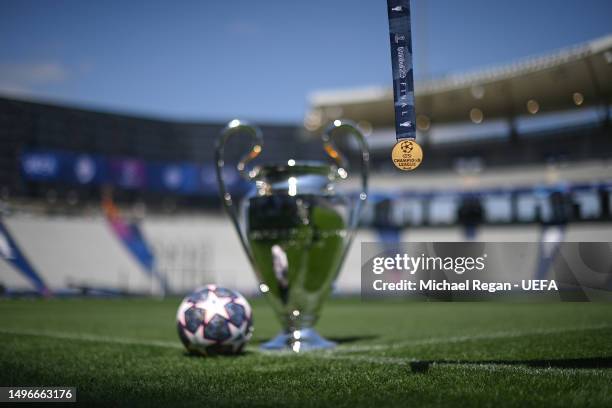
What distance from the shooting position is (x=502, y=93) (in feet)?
109

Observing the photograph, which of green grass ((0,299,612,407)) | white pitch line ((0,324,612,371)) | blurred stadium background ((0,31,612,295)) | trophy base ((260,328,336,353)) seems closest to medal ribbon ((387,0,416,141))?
green grass ((0,299,612,407))

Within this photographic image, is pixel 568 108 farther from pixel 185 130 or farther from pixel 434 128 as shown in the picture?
pixel 185 130

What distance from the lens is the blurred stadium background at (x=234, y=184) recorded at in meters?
31.8

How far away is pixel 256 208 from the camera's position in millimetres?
7344

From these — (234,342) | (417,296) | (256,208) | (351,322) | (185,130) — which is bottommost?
(351,322)

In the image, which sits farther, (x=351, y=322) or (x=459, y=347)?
(x=351, y=322)

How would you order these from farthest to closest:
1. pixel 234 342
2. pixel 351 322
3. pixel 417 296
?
pixel 351 322, pixel 234 342, pixel 417 296

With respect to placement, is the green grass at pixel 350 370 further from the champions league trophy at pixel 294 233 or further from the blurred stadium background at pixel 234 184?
the blurred stadium background at pixel 234 184

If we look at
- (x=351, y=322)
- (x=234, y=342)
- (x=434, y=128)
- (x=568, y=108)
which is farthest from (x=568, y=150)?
(x=234, y=342)

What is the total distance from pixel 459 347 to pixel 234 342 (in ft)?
7.67

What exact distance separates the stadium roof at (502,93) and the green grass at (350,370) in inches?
873

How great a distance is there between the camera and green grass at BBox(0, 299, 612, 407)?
4109 millimetres

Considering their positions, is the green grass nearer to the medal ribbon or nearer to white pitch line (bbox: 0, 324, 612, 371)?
white pitch line (bbox: 0, 324, 612, 371)

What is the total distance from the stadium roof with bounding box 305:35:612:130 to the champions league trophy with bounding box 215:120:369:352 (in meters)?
22.4
